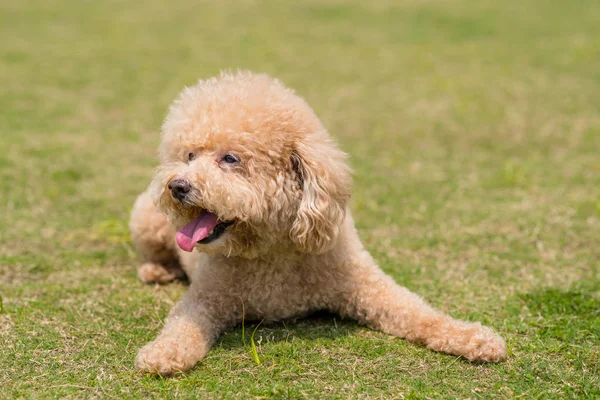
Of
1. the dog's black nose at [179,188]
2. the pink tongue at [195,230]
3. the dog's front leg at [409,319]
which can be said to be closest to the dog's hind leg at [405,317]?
the dog's front leg at [409,319]

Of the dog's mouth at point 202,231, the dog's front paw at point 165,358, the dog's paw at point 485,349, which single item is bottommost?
the dog's front paw at point 165,358

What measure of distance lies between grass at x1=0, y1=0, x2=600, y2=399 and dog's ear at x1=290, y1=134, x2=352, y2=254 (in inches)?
19.2

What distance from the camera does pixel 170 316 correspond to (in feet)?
10.3

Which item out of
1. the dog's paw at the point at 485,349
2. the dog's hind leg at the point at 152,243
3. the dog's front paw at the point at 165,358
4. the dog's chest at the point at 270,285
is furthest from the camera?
the dog's hind leg at the point at 152,243

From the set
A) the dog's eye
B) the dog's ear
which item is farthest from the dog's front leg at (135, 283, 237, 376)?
the dog's eye

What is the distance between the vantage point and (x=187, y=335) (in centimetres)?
289

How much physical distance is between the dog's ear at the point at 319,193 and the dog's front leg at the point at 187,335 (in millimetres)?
526

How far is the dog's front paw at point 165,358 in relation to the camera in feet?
8.86

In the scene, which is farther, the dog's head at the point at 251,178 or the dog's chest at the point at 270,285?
the dog's chest at the point at 270,285

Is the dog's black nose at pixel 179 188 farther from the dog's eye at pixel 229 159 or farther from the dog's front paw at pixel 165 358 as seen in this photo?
the dog's front paw at pixel 165 358

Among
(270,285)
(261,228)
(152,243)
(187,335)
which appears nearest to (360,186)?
(152,243)

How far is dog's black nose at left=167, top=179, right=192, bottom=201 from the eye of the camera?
2.76 metres

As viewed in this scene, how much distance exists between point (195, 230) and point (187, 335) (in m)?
0.44

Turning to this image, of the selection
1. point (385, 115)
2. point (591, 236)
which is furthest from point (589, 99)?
point (591, 236)
